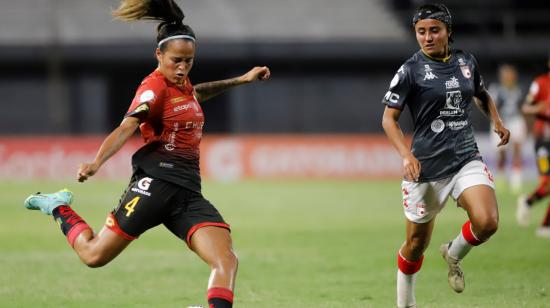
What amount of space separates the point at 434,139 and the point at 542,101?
674 centimetres

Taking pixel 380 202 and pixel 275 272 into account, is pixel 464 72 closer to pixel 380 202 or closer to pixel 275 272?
pixel 275 272

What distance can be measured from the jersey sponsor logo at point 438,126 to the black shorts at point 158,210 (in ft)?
6.49

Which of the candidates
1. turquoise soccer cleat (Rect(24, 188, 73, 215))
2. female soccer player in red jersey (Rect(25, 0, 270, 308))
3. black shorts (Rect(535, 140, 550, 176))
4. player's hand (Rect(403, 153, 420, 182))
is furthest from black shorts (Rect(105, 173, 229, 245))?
black shorts (Rect(535, 140, 550, 176))

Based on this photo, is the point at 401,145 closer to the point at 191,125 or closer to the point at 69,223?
the point at 191,125

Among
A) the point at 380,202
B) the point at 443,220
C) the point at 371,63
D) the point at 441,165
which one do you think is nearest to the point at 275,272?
the point at 441,165

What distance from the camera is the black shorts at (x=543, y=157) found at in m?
13.6

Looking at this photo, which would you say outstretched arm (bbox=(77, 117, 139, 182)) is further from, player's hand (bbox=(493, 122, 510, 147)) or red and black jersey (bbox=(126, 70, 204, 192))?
player's hand (bbox=(493, 122, 510, 147))

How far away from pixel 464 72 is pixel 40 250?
7075mm

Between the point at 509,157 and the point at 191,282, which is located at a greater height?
the point at 191,282

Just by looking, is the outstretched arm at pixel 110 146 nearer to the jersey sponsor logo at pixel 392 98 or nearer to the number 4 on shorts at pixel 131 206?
the number 4 on shorts at pixel 131 206

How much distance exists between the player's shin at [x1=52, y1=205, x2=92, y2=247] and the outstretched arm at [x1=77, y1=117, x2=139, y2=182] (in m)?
0.95

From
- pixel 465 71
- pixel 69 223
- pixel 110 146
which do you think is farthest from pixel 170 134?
pixel 465 71

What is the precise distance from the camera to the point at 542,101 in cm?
1370

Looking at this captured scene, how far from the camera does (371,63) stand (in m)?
33.8
